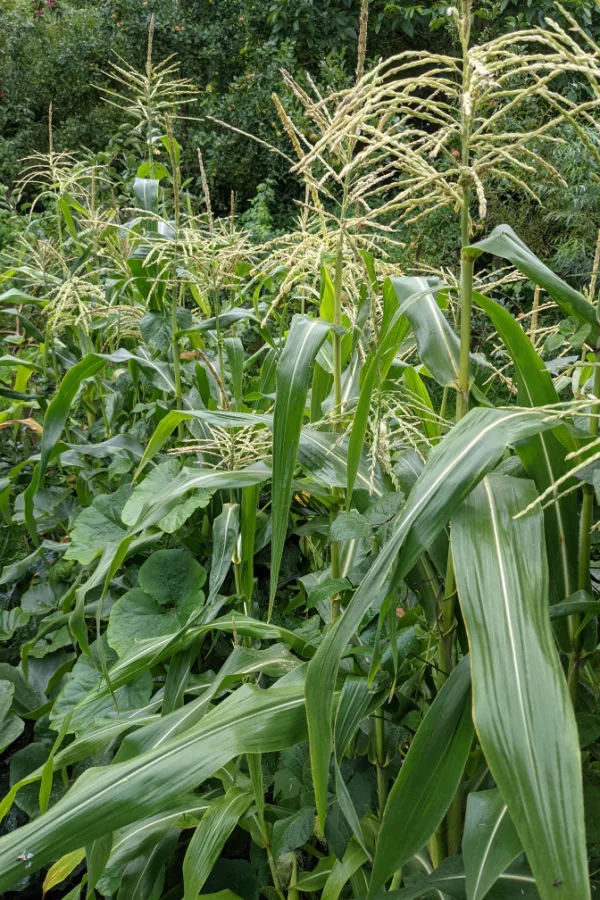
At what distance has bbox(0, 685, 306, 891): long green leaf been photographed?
74 centimetres

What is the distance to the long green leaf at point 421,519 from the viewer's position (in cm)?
74

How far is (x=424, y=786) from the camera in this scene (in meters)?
0.73

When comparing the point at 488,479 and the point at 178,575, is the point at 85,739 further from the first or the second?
the point at 488,479

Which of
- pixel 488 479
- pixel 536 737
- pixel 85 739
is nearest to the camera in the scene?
pixel 536 737

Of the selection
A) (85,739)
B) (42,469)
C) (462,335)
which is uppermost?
(462,335)

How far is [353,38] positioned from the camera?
6316 millimetres

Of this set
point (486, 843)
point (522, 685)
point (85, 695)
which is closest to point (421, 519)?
point (522, 685)

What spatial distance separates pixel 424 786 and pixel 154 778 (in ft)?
0.94

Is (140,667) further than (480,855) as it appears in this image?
Yes

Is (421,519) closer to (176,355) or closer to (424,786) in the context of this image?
(424,786)

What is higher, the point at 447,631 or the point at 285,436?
the point at 285,436

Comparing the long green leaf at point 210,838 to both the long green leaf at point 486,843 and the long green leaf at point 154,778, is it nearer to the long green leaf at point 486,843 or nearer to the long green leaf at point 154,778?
the long green leaf at point 154,778

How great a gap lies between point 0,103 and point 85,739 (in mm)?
7737

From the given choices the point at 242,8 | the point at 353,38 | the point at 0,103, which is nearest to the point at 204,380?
the point at 353,38
